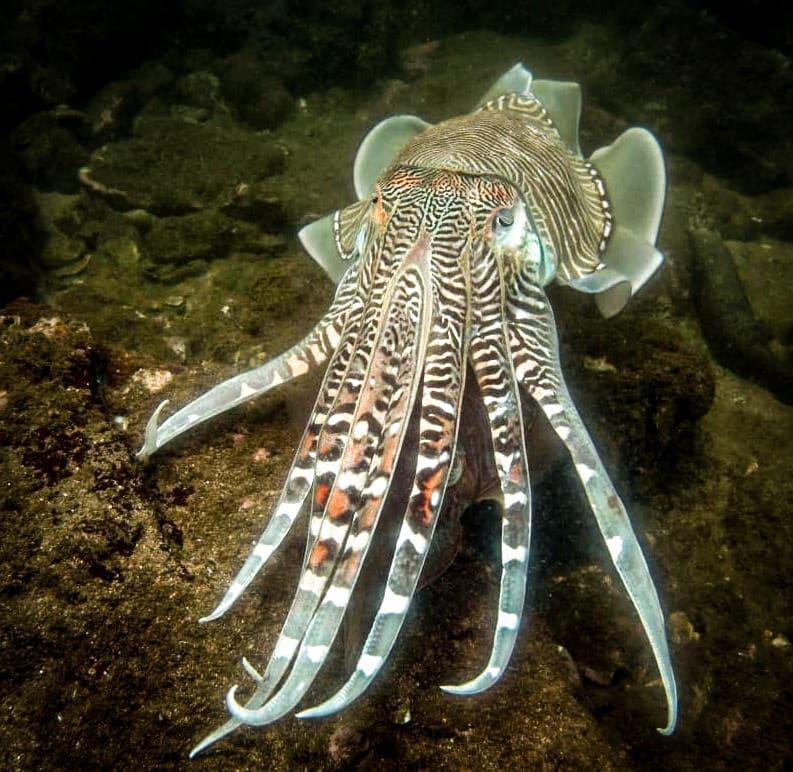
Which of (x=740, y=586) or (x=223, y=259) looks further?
(x=223, y=259)

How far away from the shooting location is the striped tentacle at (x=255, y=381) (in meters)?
2.99

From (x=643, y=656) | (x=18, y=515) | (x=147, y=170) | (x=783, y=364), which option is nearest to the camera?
(x=18, y=515)

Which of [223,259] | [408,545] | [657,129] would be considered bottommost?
[223,259]

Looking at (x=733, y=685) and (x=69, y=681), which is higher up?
(x=69, y=681)

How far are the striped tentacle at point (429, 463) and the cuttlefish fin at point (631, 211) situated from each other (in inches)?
54.6

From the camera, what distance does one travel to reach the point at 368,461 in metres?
2.51

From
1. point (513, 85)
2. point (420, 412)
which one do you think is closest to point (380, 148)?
point (513, 85)

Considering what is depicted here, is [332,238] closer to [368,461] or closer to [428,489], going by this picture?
[368,461]

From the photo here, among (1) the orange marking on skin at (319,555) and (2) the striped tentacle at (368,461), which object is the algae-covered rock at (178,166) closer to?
(2) the striped tentacle at (368,461)

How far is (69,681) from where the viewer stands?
7.93 ft

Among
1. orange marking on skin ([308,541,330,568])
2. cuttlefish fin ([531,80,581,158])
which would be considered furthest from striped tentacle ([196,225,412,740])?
cuttlefish fin ([531,80,581,158])

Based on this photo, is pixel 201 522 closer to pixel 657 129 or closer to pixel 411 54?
pixel 657 129

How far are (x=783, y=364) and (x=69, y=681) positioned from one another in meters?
6.45

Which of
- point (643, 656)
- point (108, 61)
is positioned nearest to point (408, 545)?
point (643, 656)
